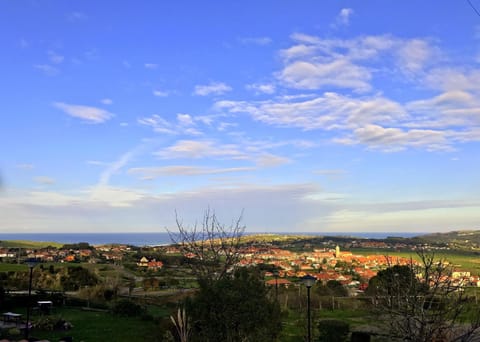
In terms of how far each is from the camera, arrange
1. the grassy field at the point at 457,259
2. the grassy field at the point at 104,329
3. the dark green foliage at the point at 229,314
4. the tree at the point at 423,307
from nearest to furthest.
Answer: the tree at the point at 423,307, the dark green foliage at the point at 229,314, the grassy field at the point at 457,259, the grassy field at the point at 104,329

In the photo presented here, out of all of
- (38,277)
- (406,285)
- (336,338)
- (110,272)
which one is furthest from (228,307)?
(110,272)

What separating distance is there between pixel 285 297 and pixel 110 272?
63.0ft

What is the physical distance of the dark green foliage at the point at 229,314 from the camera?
25.3ft

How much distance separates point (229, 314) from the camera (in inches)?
307

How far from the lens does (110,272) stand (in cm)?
3762

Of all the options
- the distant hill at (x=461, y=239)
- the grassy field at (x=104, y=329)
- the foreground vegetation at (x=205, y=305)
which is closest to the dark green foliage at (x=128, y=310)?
the foreground vegetation at (x=205, y=305)

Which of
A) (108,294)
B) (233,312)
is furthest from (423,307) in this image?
(108,294)

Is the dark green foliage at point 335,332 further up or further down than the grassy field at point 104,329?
further up

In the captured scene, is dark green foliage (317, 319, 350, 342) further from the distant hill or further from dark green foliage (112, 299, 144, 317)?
the distant hill

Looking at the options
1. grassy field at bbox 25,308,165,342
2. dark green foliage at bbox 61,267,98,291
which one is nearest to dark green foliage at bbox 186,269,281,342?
grassy field at bbox 25,308,165,342

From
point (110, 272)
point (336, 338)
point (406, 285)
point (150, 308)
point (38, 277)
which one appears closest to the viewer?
point (406, 285)

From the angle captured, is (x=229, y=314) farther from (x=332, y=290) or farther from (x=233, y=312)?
(x=332, y=290)

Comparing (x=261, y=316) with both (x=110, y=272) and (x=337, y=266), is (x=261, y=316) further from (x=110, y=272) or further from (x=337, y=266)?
(x=337, y=266)

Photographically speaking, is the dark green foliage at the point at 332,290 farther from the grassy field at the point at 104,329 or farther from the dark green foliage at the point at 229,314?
the dark green foliage at the point at 229,314
